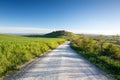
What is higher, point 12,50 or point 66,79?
point 12,50

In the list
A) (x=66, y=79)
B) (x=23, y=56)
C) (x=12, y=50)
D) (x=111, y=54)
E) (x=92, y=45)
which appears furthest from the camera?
(x=92, y=45)

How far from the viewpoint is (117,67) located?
50.9 ft

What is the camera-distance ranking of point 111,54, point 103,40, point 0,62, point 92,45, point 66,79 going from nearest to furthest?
point 66,79 < point 0,62 < point 111,54 < point 103,40 < point 92,45

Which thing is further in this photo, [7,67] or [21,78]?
[7,67]

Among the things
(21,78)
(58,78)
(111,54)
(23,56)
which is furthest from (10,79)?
(111,54)

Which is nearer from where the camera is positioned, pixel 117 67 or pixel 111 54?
pixel 117 67

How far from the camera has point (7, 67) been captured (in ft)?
46.5

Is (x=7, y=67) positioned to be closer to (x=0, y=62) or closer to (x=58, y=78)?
(x=0, y=62)

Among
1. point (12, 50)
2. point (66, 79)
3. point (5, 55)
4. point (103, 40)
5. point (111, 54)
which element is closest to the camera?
point (66, 79)

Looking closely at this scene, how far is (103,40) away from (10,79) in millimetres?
21804

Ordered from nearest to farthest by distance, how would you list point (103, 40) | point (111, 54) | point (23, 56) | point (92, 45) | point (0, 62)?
point (0, 62)
point (23, 56)
point (111, 54)
point (103, 40)
point (92, 45)

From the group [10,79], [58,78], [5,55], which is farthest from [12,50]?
[58,78]

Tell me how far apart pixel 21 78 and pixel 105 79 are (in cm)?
507

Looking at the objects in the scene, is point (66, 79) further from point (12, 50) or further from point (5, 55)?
point (12, 50)
